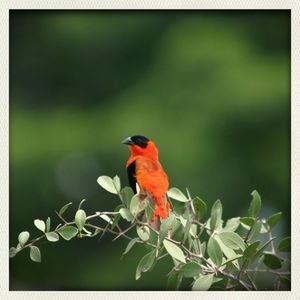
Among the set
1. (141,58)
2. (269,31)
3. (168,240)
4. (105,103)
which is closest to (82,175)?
(105,103)

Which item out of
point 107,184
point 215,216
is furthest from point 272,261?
point 107,184

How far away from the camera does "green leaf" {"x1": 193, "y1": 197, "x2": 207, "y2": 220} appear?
2.37 m

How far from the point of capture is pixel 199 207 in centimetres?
239

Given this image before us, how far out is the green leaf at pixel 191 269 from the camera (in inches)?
85.5

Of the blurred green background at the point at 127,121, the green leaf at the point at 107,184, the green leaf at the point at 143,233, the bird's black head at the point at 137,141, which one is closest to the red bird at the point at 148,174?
the bird's black head at the point at 137,141

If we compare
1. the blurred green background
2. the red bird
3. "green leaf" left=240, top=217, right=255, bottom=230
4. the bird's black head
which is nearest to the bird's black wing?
the red bird

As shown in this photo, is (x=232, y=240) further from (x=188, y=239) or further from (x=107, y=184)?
(x=107, y=184)

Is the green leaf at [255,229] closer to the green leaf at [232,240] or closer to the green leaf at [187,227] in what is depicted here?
the green leaf at [232,240]

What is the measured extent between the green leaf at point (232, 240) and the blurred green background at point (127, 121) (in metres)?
2.81

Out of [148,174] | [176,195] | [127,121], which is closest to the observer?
[176,195]

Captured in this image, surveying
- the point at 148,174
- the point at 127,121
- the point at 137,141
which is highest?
the point at 127,121

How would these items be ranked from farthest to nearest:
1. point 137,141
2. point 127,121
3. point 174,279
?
point 127,121 < point 137,141 < point 174,279

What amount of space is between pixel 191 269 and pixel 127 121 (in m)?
3.66

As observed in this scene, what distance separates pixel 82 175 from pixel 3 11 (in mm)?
2473
